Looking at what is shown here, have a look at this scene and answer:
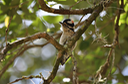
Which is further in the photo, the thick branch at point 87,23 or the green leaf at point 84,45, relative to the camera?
the green leaf at point 84,45

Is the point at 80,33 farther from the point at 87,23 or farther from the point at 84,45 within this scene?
the point at 84,45

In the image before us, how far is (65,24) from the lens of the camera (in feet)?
9.82

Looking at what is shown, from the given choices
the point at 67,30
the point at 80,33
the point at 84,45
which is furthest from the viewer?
the point at 84,45

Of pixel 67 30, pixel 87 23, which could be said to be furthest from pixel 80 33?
pixel 67 30

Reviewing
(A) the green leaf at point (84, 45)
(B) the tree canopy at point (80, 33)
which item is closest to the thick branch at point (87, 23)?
(B) the tree canopy at point (80, 33)

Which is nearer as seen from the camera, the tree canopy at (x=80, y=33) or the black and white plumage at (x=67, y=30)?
the tree canopy at (x=80, y=33)

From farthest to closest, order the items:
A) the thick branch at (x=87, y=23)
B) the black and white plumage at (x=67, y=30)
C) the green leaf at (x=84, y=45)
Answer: the green leaf at (x=84, y=45)
the black and white plumage at (x=67, y=30)
the thick branch at (x=87, y=23)

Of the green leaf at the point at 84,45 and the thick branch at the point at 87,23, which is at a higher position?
the thick branch at the point at 87,23

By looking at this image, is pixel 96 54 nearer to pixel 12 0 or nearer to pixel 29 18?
pixel 29 18

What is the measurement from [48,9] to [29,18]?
1.23 meters

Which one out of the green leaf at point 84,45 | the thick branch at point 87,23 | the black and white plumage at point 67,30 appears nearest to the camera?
the thick branch at point 87,23

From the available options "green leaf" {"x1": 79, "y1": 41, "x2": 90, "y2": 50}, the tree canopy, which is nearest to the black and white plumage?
the tree canopy

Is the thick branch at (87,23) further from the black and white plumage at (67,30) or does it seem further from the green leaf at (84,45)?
the green leaf at (84,45)

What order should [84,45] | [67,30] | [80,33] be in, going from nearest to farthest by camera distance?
[80,33] → [67,30] → [84,45]
